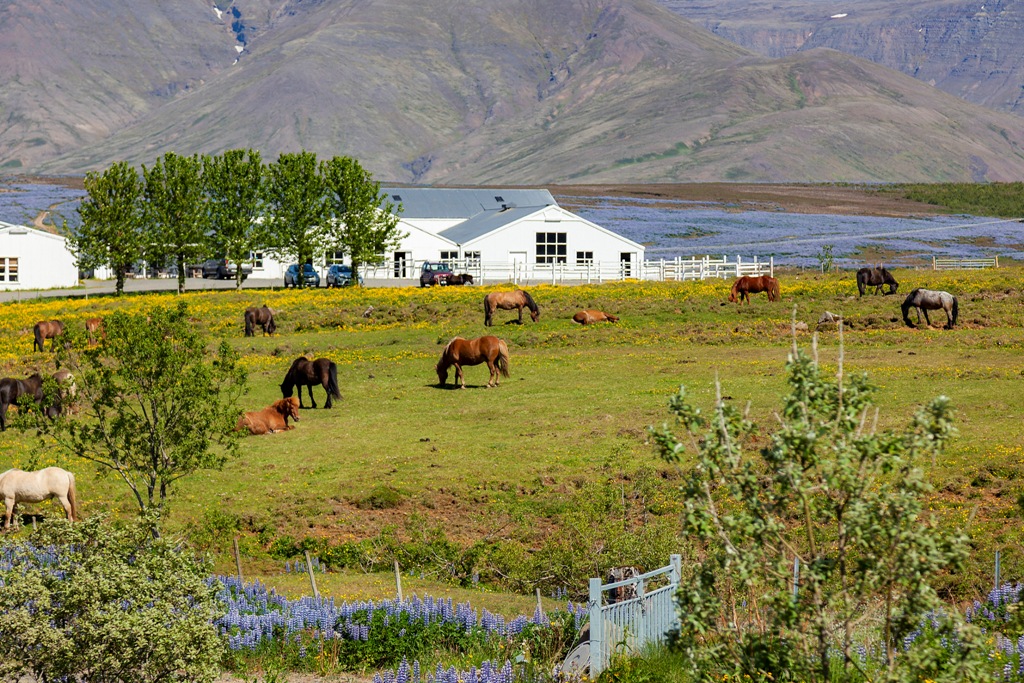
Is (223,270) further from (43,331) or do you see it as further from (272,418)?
(272,418)

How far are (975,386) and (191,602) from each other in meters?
25.3

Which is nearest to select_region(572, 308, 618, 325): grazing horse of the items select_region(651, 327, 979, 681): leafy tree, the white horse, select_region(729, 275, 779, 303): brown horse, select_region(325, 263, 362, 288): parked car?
select_region(729, 275, 779, 303): brown horse

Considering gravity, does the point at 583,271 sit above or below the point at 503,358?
above

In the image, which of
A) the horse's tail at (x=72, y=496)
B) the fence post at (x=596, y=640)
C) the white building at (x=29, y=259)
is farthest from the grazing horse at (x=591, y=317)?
the white building at (x=29, y=259)

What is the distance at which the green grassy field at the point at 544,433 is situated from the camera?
23625mm

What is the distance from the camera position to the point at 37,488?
966 inches

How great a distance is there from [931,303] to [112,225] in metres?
57.4

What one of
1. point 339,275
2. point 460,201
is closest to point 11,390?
point 339,275

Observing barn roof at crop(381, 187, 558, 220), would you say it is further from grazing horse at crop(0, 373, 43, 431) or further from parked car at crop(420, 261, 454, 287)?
grazing horse at crop(0, 373, 43, 431)

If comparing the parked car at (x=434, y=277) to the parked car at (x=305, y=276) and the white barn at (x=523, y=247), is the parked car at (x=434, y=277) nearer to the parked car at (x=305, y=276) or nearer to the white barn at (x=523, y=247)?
the white barn at (x=523, y=247)

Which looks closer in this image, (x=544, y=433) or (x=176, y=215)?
(x=544, y=433)

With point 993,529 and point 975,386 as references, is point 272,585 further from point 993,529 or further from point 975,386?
point 975,386

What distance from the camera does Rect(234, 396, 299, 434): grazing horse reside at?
32.2 metres

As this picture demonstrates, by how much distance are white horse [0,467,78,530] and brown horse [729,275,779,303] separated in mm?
39118
